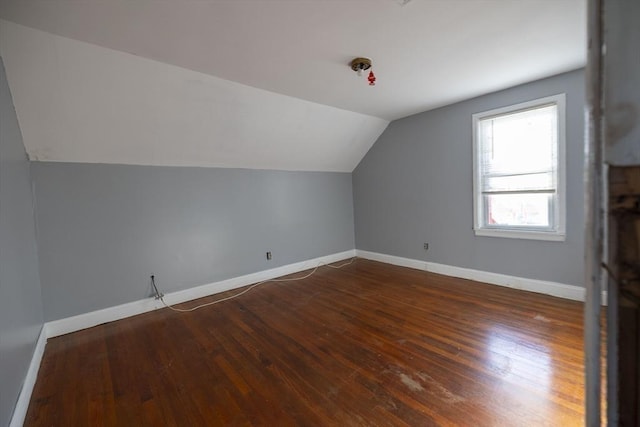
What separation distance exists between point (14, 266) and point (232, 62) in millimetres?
2152

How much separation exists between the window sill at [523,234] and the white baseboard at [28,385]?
433cm

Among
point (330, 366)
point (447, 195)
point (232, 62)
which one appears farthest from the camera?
point (447, 195)

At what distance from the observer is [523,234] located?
313cm

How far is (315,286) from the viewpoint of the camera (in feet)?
12.0

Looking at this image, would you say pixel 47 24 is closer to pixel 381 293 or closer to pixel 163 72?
pixel 163 72

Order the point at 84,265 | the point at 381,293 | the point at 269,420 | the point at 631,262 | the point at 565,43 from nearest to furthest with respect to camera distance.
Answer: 1. the point at 631,262
2. the point at 269,420
3. the point at 565,43
4. the point at 84,265
5. the point at 381,293

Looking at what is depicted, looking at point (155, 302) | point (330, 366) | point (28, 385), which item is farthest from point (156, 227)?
point (330, 366)

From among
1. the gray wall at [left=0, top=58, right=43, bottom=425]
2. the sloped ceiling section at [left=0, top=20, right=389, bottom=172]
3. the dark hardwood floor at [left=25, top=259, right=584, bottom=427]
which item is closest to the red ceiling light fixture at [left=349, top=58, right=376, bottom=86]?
the sloped ceiling section at [left=0, top=20, right=389, bottom=172]

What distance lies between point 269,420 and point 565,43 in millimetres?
3489

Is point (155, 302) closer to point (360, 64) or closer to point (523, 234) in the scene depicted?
point (360, 64)

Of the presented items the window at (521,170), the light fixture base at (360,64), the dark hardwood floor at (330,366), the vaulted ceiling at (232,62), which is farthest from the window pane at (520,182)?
the light fixture base at (360,64)

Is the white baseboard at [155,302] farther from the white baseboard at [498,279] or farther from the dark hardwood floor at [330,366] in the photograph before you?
the white baseboard at [498,279]

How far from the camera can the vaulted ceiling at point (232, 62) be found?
5.77ft

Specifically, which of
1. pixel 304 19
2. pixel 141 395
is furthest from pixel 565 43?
pixel 141 395
